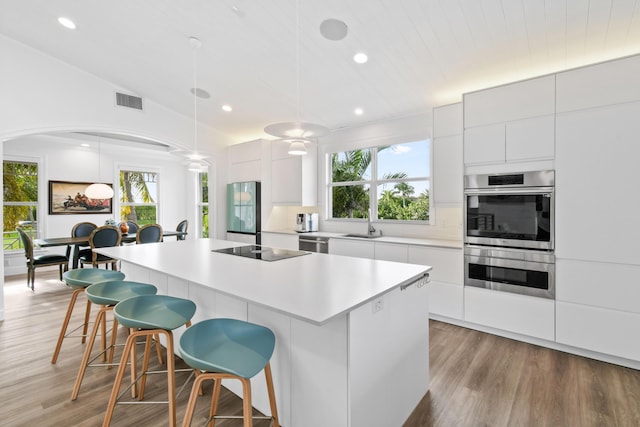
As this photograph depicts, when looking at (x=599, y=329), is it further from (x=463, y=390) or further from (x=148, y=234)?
(x=148, y=234)

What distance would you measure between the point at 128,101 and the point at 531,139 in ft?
17.3

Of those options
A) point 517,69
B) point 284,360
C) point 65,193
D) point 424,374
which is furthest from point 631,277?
point 65,193

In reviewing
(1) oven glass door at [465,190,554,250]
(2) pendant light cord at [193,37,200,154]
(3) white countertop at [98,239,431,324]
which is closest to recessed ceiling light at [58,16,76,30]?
(2) pendant light cord at [193,37,200,154]

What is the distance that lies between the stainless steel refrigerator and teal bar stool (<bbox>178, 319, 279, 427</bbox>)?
3.59 m

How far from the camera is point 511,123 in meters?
2.88

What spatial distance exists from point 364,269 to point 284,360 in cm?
76

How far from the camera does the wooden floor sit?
6.15 ft

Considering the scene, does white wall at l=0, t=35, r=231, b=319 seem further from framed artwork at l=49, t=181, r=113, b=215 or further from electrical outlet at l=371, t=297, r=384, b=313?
framed artwork at l=49, t=181, r=113, b=215

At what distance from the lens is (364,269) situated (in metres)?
2.07

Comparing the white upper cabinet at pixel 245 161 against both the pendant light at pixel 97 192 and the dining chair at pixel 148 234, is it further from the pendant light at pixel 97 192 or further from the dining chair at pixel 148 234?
the pendant light at pixel 97 192

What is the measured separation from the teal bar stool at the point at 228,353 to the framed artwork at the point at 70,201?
21.6ft

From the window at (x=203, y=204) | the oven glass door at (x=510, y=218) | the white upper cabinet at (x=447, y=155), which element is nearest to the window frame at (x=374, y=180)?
the white upper cabinet at (x=447, y=155)

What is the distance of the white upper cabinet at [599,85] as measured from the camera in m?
2.37

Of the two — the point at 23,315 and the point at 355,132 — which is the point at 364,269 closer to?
the point at 355,132
